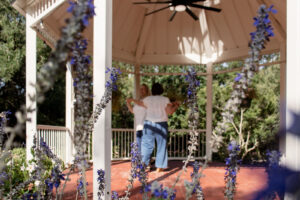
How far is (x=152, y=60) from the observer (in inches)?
266

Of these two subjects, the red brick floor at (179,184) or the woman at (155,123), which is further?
the woman at (155,123)

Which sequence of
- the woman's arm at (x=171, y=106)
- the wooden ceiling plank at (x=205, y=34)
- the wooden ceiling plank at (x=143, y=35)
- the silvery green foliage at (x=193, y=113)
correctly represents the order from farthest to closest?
the wooden ceiling plank at (x=143, y=35) → the wooden ceiling plank at (x=205, y=34) → the woman's arm at (x=171, y=106) → the silvery green foliage at (x=193, y=113)

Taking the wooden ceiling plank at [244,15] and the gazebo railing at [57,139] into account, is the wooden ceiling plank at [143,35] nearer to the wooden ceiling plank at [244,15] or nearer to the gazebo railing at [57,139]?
the wooden ceiling plank at [244,15]

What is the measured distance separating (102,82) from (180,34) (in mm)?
4570

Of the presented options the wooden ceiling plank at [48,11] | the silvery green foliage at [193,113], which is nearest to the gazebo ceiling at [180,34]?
the wooden ceiling plank at [48,11]

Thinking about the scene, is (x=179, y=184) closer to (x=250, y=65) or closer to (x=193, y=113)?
(x=193, y=113)

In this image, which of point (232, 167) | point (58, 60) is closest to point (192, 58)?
point (232, 167)

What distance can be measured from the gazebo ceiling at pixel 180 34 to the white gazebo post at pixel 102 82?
3.50 m

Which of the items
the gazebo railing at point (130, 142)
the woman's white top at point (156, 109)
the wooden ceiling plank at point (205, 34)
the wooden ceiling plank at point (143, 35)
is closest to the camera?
the woman's white top at point (156, 109)

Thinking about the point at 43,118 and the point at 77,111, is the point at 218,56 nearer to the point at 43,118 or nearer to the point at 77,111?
the point at 77,111

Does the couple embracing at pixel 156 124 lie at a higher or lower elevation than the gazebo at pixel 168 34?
lower

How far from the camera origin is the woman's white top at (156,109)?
4465 millimetres

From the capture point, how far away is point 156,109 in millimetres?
4461

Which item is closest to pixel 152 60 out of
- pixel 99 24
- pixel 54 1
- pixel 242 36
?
pixel 242 36
